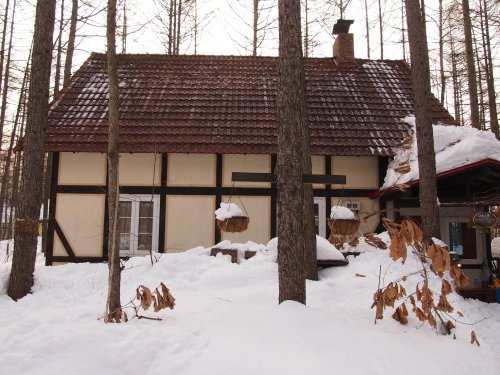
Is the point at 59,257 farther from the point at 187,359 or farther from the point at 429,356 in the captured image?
the point at 429,356

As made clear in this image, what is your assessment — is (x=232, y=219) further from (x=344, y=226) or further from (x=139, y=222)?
(x=139, y=222)

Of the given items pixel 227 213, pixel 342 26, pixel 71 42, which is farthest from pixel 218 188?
pixel 71 42

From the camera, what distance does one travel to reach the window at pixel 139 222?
8953 millimetres

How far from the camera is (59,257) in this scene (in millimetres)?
8773

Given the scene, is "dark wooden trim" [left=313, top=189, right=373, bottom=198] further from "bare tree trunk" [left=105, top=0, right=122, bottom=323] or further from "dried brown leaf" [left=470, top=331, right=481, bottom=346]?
"bare tree trunk" [left=105, top=0, right=122, bottom=323]

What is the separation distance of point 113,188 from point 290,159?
2.10 meters

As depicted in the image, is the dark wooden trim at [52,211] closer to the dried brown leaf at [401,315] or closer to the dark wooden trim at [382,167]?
the dried brown leaf at [401,315]

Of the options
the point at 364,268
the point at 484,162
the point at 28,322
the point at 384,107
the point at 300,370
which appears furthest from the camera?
the point at 384,107

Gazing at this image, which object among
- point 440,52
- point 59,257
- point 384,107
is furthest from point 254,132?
point 440,52

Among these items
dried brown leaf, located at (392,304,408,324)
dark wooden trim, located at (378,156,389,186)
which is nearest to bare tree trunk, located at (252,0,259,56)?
dark wooden trim, located at (378,156,389,186)

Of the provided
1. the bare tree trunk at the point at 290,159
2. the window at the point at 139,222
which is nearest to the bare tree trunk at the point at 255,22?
the window at the point at 139,222

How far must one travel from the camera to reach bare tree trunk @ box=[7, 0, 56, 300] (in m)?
5.98

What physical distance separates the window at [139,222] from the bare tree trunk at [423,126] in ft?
18.7

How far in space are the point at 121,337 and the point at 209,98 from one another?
8002mm
